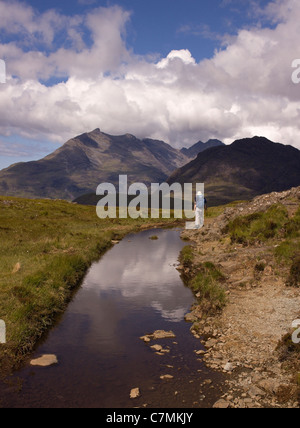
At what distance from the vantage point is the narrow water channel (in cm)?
1162

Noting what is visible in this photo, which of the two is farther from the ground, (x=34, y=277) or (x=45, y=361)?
(x=34, y=277)

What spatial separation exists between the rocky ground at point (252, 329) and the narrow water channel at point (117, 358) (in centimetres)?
87

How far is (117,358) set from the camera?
47.5ft

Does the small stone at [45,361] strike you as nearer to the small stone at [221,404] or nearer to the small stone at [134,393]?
the small stone at [134,393]

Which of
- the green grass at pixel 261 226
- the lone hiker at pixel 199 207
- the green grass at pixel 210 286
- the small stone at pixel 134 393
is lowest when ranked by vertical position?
the small stone at pixel 134 393

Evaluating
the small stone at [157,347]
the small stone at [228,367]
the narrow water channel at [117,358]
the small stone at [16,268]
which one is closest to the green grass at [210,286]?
the narrow water channel at [117,358]

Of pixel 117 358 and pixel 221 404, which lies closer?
pixel 221 404

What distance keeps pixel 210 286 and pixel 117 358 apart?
9630 millimetres

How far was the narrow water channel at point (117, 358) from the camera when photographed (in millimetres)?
11625

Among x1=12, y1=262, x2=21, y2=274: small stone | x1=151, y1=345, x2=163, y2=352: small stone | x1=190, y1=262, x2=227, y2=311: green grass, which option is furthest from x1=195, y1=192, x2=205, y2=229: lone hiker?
x1=151, y1=345, x2=163, y2=352: small stone

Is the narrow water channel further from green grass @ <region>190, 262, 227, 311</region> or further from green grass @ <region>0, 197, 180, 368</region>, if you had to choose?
green grass @ <region>190, 262, 227, 311</region>

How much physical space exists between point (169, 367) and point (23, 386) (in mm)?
5711

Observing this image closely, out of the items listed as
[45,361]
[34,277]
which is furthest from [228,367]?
[34,277]

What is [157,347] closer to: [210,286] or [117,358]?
[117,358]
